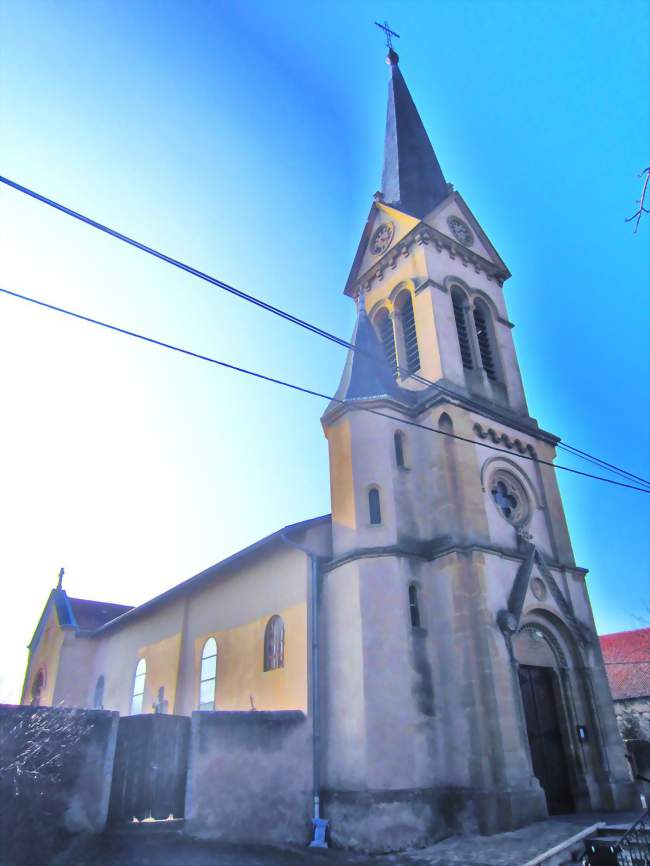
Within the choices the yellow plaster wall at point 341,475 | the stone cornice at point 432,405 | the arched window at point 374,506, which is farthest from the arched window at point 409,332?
the arched window at point 374,506

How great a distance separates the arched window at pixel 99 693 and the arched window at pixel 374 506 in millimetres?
18983

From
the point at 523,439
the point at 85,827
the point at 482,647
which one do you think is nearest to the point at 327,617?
the point at 482,647

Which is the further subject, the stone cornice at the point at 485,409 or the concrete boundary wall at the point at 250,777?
the stone cornice at the point at 485,409

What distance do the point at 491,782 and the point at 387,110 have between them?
29335 millimetres

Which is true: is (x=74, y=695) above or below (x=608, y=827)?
above

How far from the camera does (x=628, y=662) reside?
1401 inches

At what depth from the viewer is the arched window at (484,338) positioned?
21.8 m

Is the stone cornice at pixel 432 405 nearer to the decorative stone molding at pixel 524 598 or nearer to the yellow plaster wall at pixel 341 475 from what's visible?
the yellow plaster wall at pixel 341 475

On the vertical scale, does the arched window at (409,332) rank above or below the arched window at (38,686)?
above

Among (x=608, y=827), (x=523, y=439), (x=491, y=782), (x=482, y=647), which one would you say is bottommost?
(x=608, y=827)

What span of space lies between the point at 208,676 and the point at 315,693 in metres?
6.85

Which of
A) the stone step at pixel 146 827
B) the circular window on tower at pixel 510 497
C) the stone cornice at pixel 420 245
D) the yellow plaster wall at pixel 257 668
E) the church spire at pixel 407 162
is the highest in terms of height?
the church spire at pixel 407 162

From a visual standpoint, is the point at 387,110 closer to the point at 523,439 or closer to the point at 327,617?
the point at 523,439

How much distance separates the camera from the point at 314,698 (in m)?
14.8
